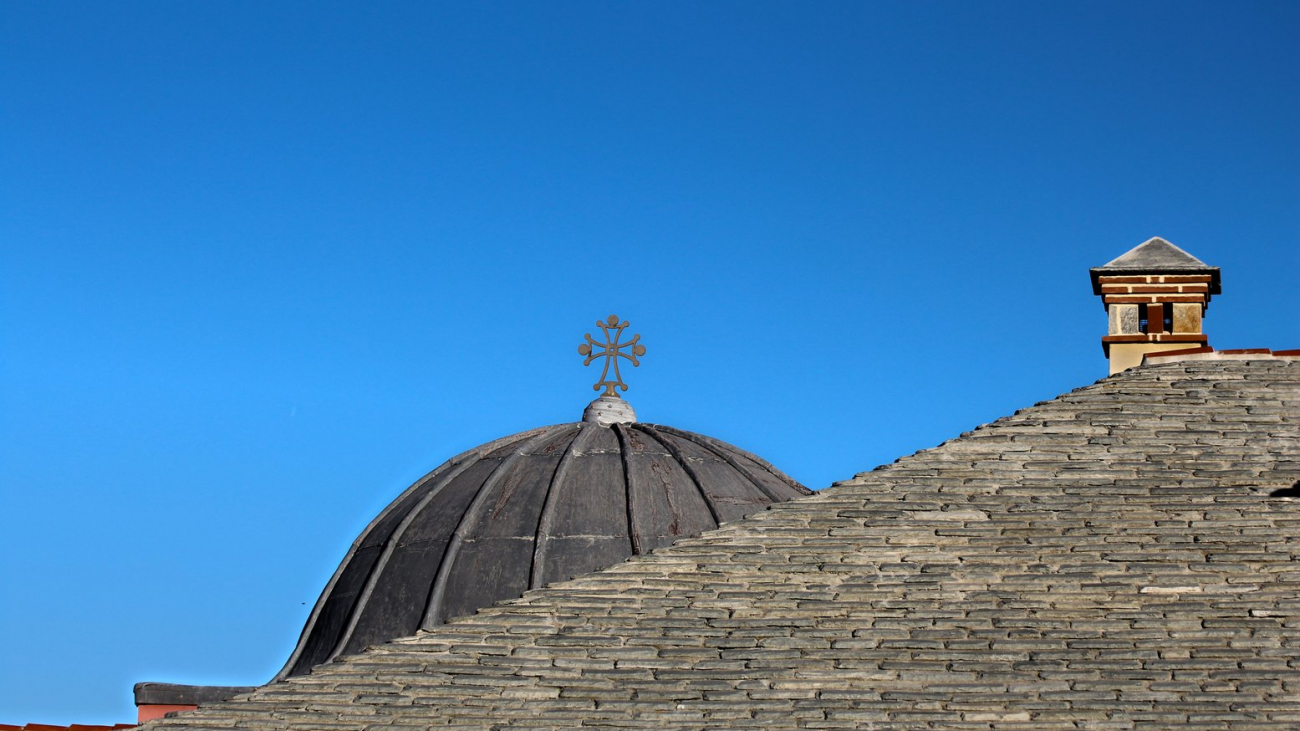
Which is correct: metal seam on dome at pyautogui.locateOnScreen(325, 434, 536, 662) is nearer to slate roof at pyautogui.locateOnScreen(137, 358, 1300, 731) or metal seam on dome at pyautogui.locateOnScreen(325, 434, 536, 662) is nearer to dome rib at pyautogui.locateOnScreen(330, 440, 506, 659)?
dome rib at pyautogui.locateOnScreen(330, 440, 506, 659)


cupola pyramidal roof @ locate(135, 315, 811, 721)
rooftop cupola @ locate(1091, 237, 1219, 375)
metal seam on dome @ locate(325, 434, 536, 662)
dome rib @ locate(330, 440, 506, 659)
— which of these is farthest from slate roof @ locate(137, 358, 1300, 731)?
metal seam on dome @ locate(325, 434, 536, 662)

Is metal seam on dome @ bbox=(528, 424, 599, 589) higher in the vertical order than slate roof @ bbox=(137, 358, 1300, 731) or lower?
higher

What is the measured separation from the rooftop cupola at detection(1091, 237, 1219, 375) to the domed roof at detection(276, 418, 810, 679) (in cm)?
570

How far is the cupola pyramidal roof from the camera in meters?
17.2

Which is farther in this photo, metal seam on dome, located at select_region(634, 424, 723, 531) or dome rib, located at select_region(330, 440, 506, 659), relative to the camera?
metal seam on dome, located at select_region(634, 424, 723, 531)

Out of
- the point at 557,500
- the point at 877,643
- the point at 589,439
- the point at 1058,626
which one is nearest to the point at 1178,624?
the point at 1058,626

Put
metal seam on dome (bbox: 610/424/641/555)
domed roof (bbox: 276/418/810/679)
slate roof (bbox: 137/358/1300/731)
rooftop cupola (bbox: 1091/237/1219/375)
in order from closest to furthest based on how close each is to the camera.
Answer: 1. slate roof (bbox: 137/358/1300/731)
2. rooftop cupola (bbox: 1091/237/1219/375)
3. domed roof (bbox: 276/418/810/679)
4. metal seam on dome (bbox: 610/424/641/555)

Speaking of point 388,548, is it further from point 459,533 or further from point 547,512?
point 547,512

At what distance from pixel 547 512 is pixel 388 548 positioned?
2.06 meters

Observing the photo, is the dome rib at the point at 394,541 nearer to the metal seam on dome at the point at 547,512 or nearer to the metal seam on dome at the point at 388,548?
the metal seam on dome at the point at 388,548

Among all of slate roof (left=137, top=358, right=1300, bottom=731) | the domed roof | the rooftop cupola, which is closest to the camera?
slate roof (left=137, top=358, right=1300, bottom=731)

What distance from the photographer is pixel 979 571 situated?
31.6 ft

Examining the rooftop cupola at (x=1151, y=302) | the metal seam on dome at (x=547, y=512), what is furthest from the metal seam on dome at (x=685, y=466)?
the rooftop cupola at (x=1151, y=302)

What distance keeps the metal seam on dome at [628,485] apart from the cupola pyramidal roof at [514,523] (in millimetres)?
19
